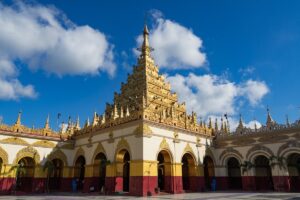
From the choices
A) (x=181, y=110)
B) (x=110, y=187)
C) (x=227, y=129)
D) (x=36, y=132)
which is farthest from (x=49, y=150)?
(x=227, y=129)

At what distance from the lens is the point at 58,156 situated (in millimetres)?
28078

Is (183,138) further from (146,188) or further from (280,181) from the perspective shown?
(280,181)

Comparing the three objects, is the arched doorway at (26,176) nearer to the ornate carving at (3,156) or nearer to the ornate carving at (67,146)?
the ornate carving at (3,156)

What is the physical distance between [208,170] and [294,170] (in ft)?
27.2

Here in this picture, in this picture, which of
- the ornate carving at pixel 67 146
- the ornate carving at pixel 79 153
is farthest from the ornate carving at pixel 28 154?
the ornate carving at pixel 79 153

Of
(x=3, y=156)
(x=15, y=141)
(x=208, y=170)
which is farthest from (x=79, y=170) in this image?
(x=208, y=170)

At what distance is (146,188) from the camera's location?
20.3 meters

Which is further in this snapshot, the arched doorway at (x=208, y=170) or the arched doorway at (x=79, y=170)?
the arched doorway at (x=79, y=170)

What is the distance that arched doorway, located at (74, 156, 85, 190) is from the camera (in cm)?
2875

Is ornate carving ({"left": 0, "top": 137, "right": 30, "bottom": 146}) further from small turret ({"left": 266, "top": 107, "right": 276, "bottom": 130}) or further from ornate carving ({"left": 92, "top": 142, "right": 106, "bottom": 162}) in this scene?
small turret ({"left": 266, "top": 107, "right": 276, "bottom": 130})

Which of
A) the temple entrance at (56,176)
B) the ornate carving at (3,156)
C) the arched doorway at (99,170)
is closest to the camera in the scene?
the ornate carving at (3,156)

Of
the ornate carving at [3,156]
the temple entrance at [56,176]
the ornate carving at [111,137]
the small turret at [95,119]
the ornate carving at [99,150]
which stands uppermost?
the small turret at [95,119]

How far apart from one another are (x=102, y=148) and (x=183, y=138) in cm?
789

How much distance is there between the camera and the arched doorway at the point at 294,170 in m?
24.8
